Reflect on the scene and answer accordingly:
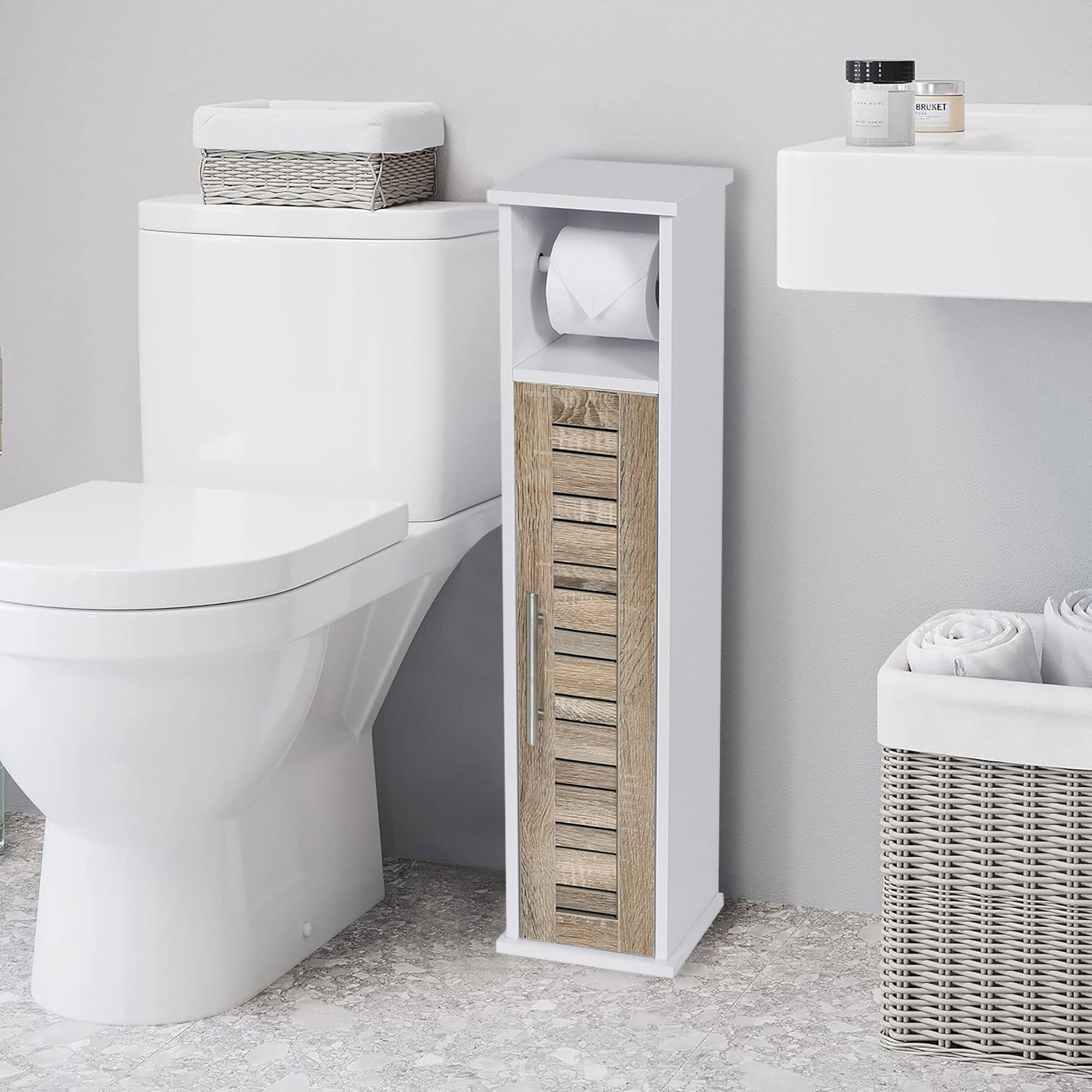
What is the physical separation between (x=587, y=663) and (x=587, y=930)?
302 millimetres

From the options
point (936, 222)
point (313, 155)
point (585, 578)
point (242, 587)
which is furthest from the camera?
point (313, 155)

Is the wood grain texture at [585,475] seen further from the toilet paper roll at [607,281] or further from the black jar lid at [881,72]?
the black jar lid at [881,72]

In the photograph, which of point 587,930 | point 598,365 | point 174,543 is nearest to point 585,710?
point 587,930

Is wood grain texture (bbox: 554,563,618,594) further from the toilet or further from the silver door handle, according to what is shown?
the toilet

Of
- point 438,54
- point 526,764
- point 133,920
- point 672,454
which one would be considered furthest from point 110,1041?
point 438,54

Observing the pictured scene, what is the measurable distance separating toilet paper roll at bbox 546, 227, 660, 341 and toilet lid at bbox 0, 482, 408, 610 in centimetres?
29

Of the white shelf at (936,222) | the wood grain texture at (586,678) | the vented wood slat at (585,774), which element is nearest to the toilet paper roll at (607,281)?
the white shelf at (936,222)

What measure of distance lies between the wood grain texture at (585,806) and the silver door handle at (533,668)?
0.06 meters

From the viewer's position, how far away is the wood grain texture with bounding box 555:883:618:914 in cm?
184

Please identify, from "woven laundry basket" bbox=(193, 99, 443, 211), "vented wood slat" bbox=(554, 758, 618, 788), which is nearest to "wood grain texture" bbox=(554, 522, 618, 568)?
"vented wood slat" bbox=(554, 758, 618, 788)

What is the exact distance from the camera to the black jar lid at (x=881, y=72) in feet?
4.84

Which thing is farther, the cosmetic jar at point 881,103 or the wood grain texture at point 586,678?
the wood grain texture at point 586,678

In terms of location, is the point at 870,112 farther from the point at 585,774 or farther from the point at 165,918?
the point at 165,918

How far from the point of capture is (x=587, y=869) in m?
1.84
